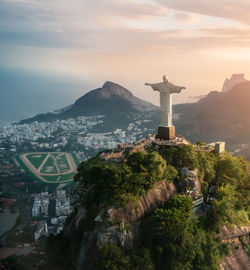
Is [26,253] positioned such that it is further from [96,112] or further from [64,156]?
[96,112]

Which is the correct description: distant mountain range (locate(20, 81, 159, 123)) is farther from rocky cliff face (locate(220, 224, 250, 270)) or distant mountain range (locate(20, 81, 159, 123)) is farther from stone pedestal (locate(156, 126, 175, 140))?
rocky cliff face (locate(220, 224, 250, 270))

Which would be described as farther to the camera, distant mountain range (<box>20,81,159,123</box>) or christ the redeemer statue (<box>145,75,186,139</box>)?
distant mountain range (<box>20,81,159,123</box>)

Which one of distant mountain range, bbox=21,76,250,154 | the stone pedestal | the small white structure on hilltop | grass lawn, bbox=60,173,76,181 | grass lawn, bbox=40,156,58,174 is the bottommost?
grass lawn, bbox=60,173,76,181

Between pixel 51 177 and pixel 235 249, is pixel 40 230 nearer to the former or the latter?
pixel 51 177

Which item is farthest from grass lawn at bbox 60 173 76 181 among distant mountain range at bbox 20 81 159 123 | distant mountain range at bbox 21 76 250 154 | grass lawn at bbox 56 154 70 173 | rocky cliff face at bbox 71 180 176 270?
distant mountain range at bbox 20 81 159 123

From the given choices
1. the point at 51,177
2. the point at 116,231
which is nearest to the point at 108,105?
the point at 51,177
